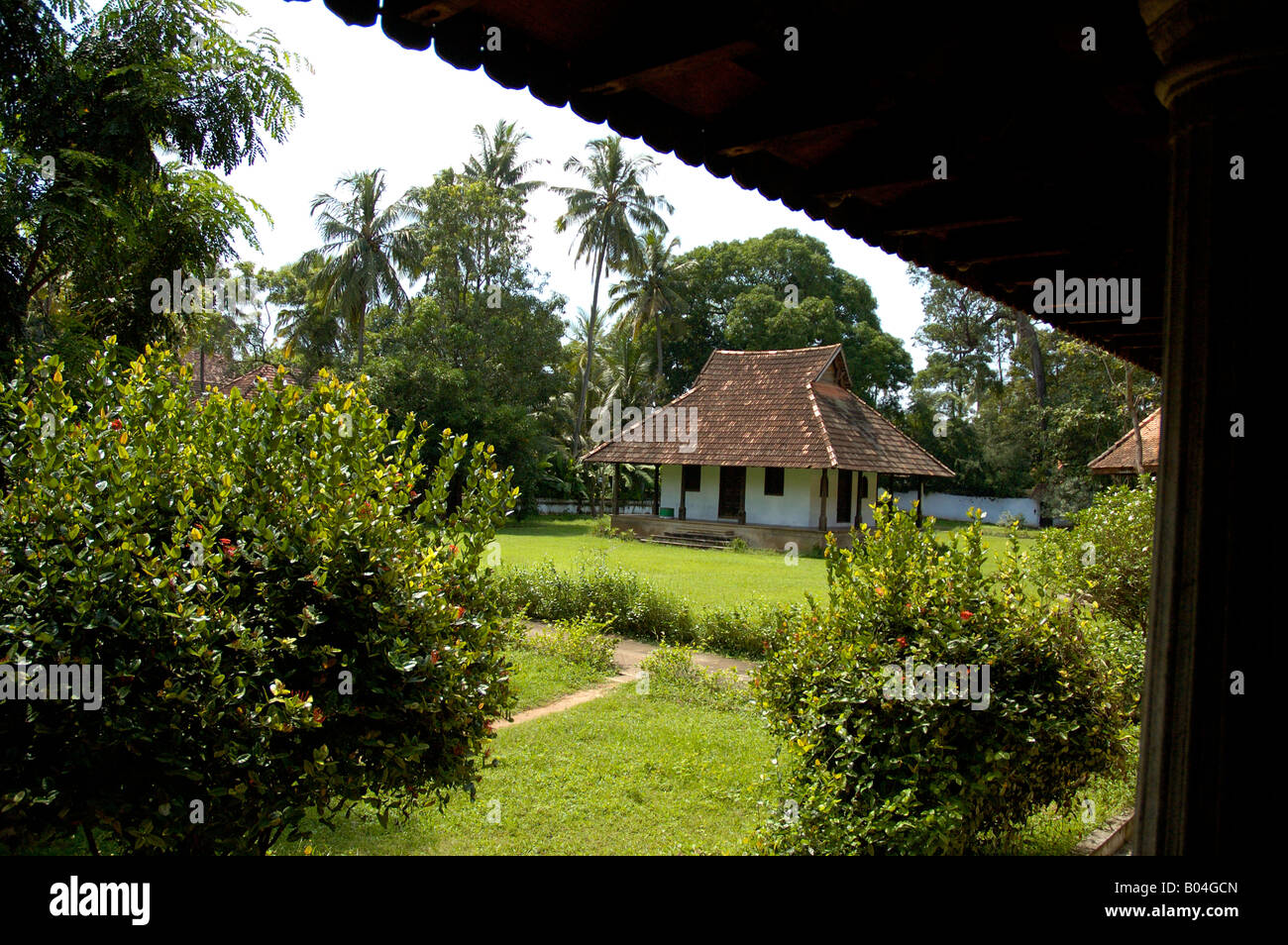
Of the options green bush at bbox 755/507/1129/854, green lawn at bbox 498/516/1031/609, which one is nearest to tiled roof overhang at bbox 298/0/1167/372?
green bush at bbox 755/507/1129/854

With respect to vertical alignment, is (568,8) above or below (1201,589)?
above

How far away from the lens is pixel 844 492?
87.9ft

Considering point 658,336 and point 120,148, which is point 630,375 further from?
point 120,148

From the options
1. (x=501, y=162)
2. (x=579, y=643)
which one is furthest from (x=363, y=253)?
(x=579, y=643)

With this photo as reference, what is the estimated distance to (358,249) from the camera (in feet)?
100

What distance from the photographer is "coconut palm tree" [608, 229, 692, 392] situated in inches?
1531

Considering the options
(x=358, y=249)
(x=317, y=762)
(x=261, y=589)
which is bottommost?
(x=317, y=762)

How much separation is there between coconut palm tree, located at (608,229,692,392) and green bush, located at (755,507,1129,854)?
34.7 meters

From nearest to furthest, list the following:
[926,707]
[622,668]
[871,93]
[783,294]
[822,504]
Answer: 1. [871,93]
2. [926,707]
3. [622,668]
4. [822,504]
5. [783,294]

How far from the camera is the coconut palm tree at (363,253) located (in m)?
30.2

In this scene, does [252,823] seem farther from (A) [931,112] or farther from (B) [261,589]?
(A) [931,112]

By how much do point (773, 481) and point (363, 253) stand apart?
16.6m
